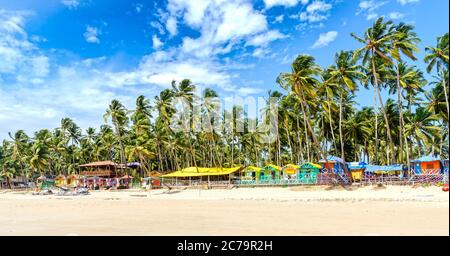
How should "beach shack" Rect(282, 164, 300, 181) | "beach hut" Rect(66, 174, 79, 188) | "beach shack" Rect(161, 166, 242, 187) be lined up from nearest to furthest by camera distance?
1. "beach shack" Rect(282, 164, 300, 181)
2. "beach shack" Rect(161, 166, 242, 187)
3. "beach hut" Rect(66, 174, 79, 188)

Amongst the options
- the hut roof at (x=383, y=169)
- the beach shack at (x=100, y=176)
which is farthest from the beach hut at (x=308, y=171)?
the beach shack at (x=100, y=176)

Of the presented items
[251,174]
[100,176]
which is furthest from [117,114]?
[251,174]

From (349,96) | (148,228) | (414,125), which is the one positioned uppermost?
(349,96)

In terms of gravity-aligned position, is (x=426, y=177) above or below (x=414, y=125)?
below

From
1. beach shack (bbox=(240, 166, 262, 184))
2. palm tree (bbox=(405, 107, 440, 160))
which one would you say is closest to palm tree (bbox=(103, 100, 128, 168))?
beach shack (bbox=(240, 166, 262, 184))

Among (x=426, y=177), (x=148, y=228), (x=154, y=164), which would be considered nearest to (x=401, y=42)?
(x=426, y=177)

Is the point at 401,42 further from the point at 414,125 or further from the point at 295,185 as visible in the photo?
the point at 295,185

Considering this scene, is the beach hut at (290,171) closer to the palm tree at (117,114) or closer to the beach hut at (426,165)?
the beach hut at (426,165)

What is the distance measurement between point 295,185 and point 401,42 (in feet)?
58.7

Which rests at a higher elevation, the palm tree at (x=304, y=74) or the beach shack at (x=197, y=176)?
the palm tree at (x=304, y=74)

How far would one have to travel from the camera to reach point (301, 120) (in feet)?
169

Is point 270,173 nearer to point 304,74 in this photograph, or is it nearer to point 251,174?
point 251,174

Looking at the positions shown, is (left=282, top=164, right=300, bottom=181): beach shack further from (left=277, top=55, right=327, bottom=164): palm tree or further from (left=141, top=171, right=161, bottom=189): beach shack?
(left=141, top=171, right=161, bottom=189): beach shack

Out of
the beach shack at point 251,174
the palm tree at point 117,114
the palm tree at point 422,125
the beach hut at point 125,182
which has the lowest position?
the beach hut at point 125,182
